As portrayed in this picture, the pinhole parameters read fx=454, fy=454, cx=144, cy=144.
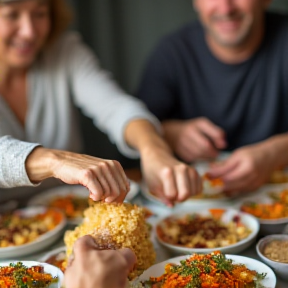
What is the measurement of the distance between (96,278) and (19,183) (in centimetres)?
43

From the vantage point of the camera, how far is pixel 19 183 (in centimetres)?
119

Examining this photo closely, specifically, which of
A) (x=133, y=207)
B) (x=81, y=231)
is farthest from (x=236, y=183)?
(x=81, y=231)

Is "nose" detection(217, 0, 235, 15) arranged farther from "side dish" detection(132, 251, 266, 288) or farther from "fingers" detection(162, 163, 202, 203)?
"side dish" detection(132, 251, 266, 288)

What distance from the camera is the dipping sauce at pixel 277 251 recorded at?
3.75 feet

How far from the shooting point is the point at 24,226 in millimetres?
1468

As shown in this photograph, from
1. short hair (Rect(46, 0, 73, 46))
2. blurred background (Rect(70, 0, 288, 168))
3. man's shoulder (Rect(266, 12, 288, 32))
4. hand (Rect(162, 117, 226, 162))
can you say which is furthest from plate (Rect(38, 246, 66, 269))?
blurred background (Rect(70, 0, 288, 168))

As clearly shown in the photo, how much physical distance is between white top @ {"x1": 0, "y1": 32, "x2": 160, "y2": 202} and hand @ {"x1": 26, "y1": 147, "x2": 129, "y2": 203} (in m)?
0.61

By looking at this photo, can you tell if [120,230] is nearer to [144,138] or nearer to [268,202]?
[144,138]

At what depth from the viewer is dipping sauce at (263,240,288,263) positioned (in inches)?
45.0

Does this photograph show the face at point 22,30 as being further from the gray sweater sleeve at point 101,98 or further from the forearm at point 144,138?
the forearm at point 144,138

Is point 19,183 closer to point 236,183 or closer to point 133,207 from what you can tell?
point 133,207

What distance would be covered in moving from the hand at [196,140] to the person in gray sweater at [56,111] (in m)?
0.25

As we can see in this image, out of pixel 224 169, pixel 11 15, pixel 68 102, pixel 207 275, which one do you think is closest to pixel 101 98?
pixel 68 102

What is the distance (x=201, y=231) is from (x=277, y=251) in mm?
253
